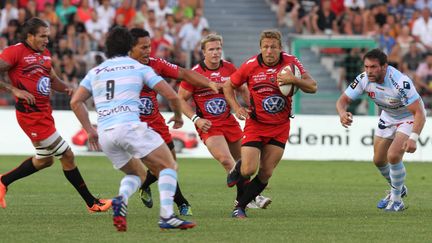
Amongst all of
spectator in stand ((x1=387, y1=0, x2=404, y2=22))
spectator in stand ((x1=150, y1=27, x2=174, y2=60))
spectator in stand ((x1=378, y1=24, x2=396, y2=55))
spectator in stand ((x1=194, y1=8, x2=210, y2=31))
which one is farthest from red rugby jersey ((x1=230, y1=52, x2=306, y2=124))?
spectator in stand ((x1=387, y1=0, x2=404, y2=22))

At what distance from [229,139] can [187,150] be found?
12.4m

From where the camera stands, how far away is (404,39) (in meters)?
32.1

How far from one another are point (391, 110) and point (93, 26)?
56.5ft

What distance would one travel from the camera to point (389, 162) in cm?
1499

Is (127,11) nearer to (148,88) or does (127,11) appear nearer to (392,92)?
(148,88)

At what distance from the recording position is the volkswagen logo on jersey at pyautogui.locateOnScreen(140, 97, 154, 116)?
14.2 meters

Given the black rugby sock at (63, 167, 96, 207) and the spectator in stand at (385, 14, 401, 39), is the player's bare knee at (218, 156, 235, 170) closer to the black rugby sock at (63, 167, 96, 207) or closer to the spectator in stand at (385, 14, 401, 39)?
the black rugby sock at (63, 167, 96, 207)

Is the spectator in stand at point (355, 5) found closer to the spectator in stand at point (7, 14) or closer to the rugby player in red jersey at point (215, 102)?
the spectator in stand at point (7, 14)

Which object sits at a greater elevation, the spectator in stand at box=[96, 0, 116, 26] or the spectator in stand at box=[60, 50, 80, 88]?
the spectator in stand at box=[96, 0, 116, 26]

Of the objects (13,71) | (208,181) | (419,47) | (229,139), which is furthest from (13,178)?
(419,47)

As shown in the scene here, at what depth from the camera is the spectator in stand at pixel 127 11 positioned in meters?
31.3

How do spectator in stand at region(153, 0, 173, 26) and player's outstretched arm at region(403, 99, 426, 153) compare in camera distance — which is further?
spectator in stand at region(153, 0, 173, 26)

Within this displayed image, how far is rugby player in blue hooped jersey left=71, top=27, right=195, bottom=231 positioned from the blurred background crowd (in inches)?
683

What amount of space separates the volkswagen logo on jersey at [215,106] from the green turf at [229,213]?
1308 millimetres
